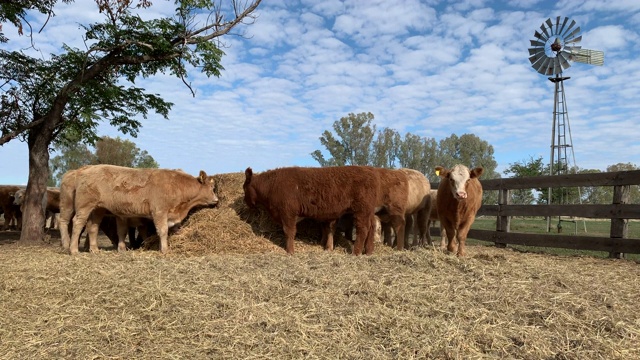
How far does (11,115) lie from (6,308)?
995 centimetres

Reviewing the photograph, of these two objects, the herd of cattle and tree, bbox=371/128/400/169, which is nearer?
the herd of cattle

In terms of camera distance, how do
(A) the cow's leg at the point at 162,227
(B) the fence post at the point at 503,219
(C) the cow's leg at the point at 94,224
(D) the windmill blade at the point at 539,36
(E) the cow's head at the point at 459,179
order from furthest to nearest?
1. (D) the windmill blade at the point at 539,36
2. (B) the fence post at the point at 503,219
3. (C) the cow's leg at the point at 94,224
4. (A) the cow's leg at the point at 162,227
5. (E) the cow's head at the point at 459,179

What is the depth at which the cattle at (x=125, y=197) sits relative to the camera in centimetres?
852

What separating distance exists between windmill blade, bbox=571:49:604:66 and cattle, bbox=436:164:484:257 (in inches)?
977

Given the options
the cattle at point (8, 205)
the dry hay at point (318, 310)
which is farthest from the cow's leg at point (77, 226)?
the cattle at point (8, 205)

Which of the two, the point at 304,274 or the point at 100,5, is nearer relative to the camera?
the point at 304,274

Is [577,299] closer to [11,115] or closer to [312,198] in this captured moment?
[312,198]

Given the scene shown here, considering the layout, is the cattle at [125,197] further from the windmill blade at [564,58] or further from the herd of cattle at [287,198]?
the windmill blade at [564,58]

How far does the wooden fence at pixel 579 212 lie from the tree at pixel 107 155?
39.0 meters

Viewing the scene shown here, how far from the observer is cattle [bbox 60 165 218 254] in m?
8.52

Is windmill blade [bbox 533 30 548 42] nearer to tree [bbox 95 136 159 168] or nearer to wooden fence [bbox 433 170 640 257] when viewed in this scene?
wooden fence [bbox 433 170 640 257]

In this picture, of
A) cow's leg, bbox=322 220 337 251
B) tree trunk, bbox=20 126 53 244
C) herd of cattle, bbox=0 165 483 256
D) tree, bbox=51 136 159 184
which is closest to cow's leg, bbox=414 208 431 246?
herd of cattle, bbox=0 165 483 256

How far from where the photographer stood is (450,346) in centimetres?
348

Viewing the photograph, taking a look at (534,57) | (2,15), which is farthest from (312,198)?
(534,57)
